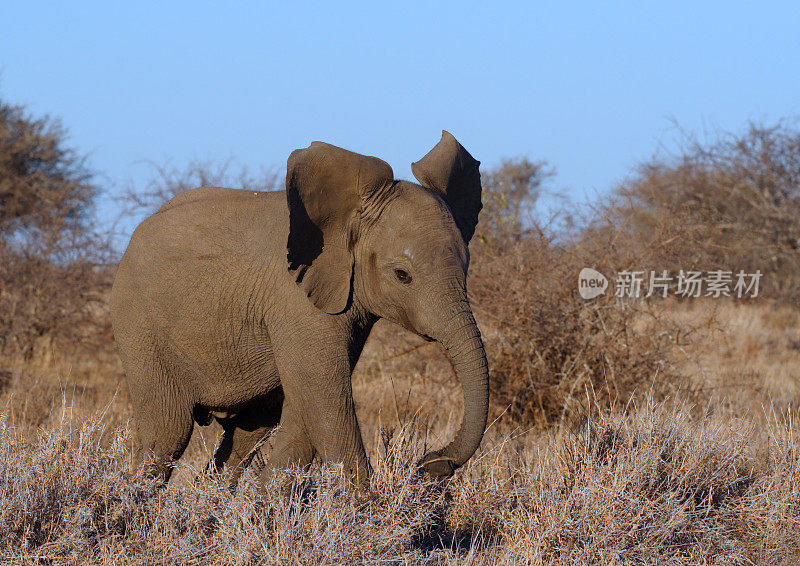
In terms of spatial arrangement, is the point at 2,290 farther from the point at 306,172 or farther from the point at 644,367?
the point at 306,172

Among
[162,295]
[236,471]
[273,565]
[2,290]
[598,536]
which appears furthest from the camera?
[2,290]

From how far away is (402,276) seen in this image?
4.29m

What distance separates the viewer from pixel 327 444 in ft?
14.3

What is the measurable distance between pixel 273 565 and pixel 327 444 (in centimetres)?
80

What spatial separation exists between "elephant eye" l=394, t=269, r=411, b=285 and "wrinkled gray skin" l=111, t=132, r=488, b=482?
10 millimetres

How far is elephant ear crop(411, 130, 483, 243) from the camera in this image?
476cm

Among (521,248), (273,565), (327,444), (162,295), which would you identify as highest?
(521,248)

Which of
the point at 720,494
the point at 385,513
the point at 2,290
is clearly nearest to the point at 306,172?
the point at 385,513

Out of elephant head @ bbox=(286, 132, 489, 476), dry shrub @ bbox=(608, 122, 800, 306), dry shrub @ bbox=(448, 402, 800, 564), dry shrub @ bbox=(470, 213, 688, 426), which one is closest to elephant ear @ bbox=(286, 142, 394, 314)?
elephant head @ bbox=(286, 132, 489, 476)

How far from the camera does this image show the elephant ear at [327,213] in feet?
14.3

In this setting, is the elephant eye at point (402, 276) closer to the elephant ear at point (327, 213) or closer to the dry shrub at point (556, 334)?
the elephant ear at point (327, 213)

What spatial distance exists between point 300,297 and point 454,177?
100 cm

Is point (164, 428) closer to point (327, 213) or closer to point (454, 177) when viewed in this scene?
point (327, 213)

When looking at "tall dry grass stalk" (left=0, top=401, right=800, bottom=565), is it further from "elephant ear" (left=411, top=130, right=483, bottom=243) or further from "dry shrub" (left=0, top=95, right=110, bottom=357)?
"dry shrub" (left=0, top=95, right=110, bottom=357)
